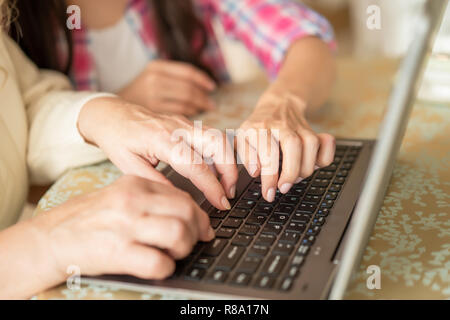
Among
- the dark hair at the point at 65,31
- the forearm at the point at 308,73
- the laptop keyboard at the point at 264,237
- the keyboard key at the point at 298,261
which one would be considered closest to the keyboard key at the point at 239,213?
the laptop keyboard at the point at 264,237

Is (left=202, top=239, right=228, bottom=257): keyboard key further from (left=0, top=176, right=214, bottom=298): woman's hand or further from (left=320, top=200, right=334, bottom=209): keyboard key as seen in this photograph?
(left=320, top=200, right=334, bottom=209): keyboard key

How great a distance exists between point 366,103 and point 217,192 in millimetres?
525

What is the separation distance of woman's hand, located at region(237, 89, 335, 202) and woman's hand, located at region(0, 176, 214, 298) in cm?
13

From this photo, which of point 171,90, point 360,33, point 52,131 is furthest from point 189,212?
point 360,33

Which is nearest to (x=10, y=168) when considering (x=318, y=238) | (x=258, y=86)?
(x=318, y=238)

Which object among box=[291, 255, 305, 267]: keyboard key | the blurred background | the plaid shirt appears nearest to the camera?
box=[291, 255, 305, 267]: keyboard key

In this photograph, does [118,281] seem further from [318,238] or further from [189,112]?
[189,112]

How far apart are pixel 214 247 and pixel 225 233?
31 mm

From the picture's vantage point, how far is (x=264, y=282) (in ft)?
1.44

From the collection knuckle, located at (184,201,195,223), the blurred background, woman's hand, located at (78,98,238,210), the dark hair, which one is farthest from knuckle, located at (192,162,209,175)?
the blurred background

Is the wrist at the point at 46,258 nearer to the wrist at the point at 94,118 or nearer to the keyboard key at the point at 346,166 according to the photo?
the wrist at the point at 94,118

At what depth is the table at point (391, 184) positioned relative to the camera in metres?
0.47

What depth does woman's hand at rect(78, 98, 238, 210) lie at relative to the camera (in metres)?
0.59

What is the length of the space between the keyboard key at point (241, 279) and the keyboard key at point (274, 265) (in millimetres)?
15
